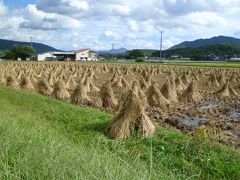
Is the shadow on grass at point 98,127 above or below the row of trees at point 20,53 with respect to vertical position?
below

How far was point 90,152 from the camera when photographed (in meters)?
5.77

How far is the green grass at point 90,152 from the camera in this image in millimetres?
5004

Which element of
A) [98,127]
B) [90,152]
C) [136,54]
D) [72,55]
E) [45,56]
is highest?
[90,152]

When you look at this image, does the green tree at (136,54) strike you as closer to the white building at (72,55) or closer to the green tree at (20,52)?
the white building at (72,55)

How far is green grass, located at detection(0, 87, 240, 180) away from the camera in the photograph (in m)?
5.00

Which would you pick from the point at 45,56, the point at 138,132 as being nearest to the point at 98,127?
the point at 138,132

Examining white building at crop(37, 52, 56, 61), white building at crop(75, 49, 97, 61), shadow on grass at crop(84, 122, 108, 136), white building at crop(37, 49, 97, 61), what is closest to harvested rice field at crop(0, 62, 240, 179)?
shadow on grass at crop(84, 122, 108, 136)

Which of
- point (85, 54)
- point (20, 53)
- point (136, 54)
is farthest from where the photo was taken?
point (85, 54)

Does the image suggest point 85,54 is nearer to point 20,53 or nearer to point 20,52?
point 20,53

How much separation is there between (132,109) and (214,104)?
8880 millimetres

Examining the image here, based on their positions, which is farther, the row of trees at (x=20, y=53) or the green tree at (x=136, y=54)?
the green tree at (x=136, y=54)

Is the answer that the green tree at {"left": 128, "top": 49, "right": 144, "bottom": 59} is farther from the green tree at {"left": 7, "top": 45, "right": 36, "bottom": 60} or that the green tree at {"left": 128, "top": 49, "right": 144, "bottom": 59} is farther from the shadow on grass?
the shadow on grass

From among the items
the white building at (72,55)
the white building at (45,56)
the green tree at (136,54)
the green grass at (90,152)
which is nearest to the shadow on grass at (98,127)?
the green grass at (90,152)

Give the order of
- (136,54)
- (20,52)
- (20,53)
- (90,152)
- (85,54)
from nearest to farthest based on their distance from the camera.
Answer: (90,152), (20,52), (20,53), (136,54), (85,54)
